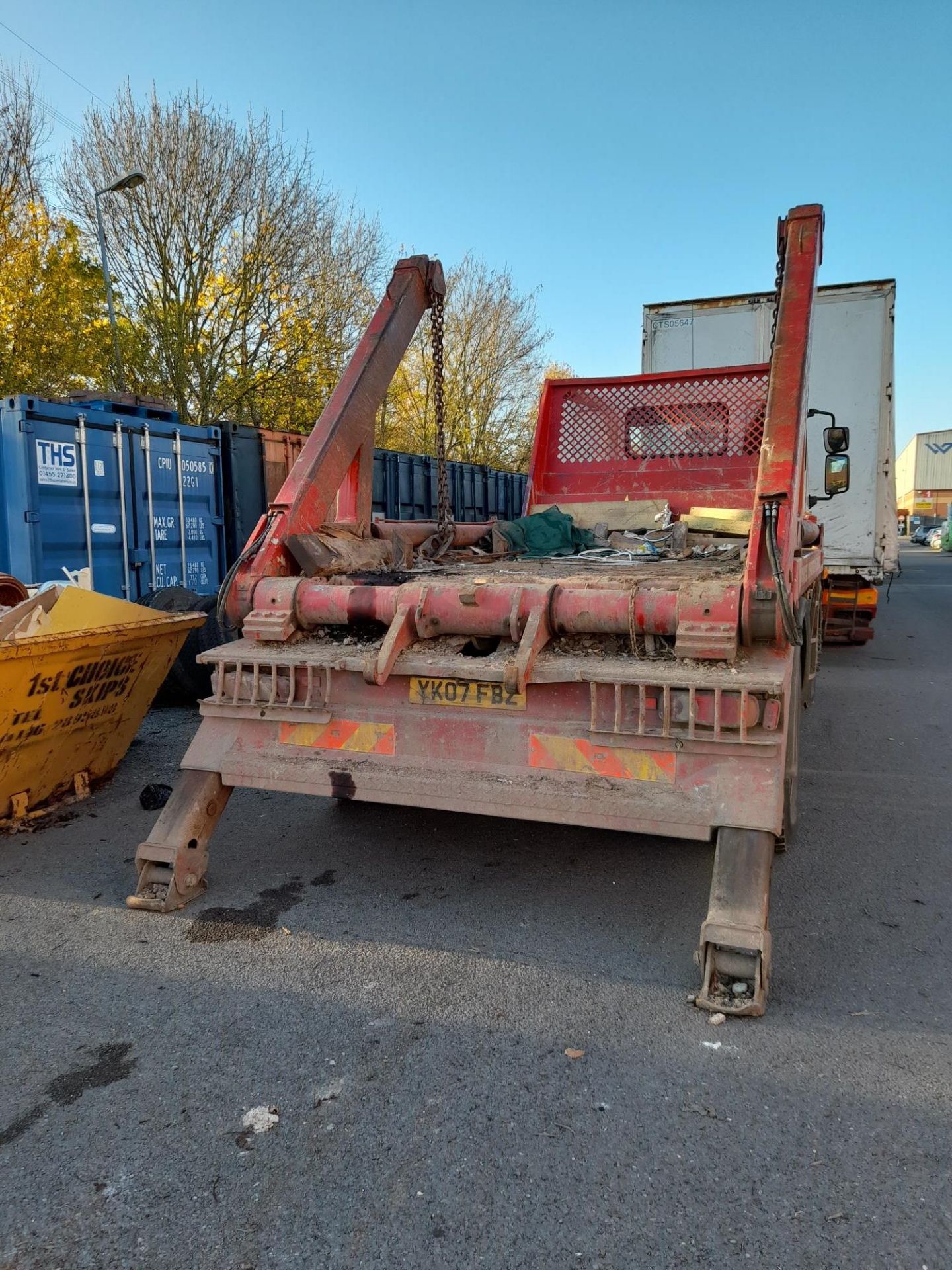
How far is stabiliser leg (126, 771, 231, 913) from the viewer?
360 cm

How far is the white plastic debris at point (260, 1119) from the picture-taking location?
7.61ft

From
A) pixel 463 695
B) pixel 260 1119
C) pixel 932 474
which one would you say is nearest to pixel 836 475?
pixel 463 695

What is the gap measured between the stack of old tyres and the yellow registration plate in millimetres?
3623

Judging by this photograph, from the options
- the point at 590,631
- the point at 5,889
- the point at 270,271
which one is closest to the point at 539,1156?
the point at 590,631

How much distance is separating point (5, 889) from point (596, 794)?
2732mm

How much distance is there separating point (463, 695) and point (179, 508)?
614 centimetres

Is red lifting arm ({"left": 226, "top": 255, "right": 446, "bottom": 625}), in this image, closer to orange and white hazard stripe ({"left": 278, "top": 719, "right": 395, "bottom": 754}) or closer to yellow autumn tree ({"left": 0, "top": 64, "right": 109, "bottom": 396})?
orange and white hazard stripe ({"left": 278, "top": 719, "right": 395, "bottom": 754})

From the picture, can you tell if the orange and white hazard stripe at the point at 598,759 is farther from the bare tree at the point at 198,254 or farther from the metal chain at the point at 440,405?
the bare tree at the point at 198,254

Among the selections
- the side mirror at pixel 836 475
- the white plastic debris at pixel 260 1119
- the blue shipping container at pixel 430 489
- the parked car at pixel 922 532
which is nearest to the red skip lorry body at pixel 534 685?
the white plastic debris at pixel 260 1119

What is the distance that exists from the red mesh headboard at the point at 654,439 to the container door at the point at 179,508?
4.02 m

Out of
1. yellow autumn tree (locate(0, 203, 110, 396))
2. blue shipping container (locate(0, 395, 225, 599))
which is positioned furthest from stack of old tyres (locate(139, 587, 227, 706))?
yellow autumn tree (locate(0, 203, 110, 396))

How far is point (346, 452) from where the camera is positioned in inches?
177

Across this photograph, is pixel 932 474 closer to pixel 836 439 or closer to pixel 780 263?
pixel 836 439

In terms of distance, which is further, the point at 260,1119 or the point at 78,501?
the point at 78,501
